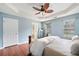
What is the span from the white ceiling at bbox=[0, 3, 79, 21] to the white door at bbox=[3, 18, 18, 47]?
0.15 m

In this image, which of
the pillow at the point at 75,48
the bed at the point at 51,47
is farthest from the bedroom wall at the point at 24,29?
the pillow at the point at 75,48

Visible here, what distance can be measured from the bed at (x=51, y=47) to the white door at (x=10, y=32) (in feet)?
1.09

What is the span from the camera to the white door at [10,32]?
65.8 inches

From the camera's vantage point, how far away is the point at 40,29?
69.3 inches

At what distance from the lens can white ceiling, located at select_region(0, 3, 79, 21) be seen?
1633 mm

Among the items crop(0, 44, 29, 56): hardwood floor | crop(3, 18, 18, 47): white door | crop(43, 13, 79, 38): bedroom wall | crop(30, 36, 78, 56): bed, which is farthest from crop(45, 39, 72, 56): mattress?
crop(3, 18, 18, 47): white door

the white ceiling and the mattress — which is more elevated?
the white ceiling

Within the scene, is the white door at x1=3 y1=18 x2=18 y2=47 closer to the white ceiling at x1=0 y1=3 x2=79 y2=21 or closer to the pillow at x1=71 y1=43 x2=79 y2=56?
the white ceiling at x1=0 y1=3 x2=79 y2=21

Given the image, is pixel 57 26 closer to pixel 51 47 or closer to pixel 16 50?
pixel 51 47

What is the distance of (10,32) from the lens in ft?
5.59

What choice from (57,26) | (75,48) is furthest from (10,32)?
(75,48)

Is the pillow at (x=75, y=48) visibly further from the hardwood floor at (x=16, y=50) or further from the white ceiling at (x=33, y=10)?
the hardwood floor at (x=16, y=50)

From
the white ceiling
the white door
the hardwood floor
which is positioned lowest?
the hardwood floor

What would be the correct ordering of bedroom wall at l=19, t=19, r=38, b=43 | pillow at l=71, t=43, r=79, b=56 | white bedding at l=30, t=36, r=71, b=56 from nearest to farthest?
pillow at l=71, t=43, r=79, b=56, white bedding at l=30, t=36, r=71, b=56, bedroom wall at l=19, t=19, r=38, b=43
